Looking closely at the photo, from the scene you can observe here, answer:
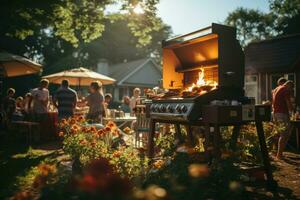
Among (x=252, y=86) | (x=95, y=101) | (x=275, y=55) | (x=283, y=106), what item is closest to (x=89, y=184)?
(x=283, y=106)

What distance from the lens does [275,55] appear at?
80.8 feet

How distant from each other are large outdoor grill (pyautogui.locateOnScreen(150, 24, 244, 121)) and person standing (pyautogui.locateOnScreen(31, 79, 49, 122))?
489 cm

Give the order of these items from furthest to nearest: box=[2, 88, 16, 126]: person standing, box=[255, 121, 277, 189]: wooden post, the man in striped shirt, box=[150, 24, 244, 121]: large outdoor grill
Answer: box=[2, 88, 16, 126]: person standing → the man in striped shirt → box=[150, 24, 244, 121]: large outdoor grill → box=[255, 121, 277, 189]: wooden post

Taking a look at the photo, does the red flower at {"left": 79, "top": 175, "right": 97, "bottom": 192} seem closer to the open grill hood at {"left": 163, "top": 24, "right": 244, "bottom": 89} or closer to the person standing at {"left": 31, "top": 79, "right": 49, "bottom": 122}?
the open grill hood at {"left": 163, "top": 24, "right": 244, "bottom": 89}

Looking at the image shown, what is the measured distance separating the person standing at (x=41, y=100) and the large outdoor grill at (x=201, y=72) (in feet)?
16.0

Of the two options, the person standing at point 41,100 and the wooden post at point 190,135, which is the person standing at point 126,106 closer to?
the person standing at point 41,100

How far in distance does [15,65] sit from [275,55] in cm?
1903

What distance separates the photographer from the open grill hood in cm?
544

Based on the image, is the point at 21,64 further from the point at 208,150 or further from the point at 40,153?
the point at 208,150

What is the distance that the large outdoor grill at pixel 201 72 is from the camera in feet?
17.3

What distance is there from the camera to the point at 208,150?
5.36m

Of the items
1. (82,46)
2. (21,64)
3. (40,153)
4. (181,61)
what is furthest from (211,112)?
(82,46)

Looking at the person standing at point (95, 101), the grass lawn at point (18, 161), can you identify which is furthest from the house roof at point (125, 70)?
the person standing at point (95, 101)

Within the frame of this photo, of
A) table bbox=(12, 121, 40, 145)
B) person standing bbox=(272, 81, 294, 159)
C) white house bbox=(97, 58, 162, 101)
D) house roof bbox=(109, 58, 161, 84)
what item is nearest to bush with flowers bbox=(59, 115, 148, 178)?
table bbox=(12, 121, 40, 145)
